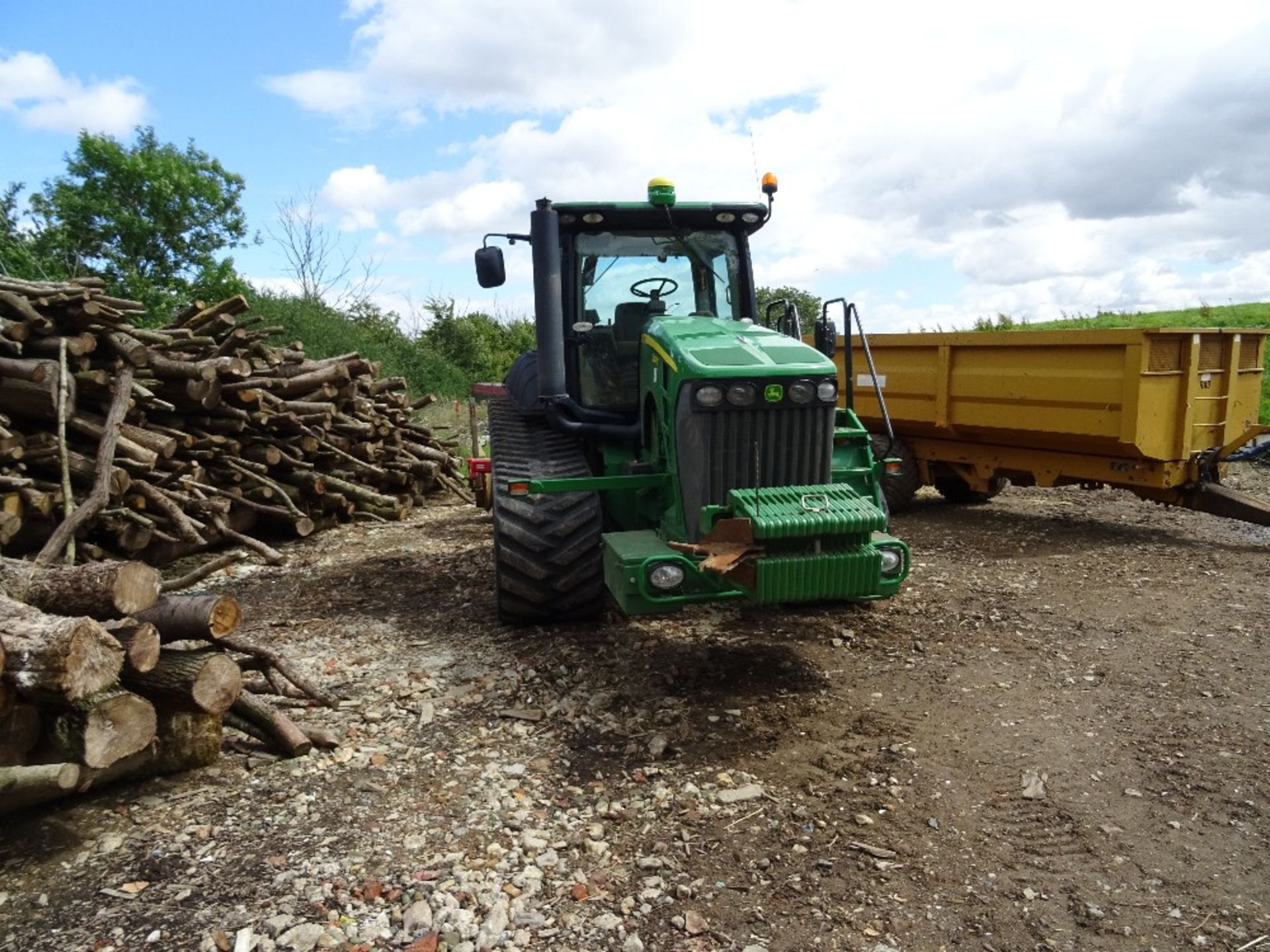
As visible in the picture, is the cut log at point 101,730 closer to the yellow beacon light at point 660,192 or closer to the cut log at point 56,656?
the cut log at point 56,656

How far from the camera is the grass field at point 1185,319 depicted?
20.9 metres

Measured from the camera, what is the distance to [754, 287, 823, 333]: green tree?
6.12m

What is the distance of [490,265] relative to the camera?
534 cm

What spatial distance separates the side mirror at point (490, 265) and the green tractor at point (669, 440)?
1 cm

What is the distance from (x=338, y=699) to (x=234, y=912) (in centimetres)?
167

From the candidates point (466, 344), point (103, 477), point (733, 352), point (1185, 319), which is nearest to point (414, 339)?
point (466, 344)

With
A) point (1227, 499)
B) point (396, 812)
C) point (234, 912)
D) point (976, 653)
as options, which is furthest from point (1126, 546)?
point (234, 912)

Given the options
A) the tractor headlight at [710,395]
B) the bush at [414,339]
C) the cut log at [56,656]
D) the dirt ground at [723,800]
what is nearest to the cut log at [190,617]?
the cut log at [56,656]

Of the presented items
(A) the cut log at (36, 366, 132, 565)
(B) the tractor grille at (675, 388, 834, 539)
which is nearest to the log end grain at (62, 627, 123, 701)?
(A) the cut log at (36, 366, 132, 565)

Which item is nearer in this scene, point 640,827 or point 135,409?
point 640,827

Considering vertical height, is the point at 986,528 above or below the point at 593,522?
below

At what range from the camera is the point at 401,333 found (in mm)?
28609

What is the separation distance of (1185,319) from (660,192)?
69.2ft

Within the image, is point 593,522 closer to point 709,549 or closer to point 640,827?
point 709,549
